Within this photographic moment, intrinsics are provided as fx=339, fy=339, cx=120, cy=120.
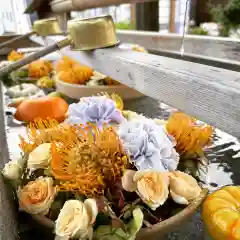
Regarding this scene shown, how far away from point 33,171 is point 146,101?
0.94 metres

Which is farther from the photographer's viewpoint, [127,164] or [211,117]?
[127,164]

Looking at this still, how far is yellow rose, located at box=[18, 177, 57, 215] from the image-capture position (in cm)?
70

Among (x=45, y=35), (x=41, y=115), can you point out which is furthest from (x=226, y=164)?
(x=45, y=35)

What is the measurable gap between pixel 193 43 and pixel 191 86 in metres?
1.30

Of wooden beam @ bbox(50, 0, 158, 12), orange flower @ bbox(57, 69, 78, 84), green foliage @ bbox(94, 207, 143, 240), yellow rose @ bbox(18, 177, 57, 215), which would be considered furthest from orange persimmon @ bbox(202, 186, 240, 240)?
orange flower @ bbox(57, 69, 78, 84)

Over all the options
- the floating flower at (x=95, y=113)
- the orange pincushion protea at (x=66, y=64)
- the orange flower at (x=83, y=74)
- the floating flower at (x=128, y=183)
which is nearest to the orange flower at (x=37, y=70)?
the orange pincushion protea at (x=66, y=64)

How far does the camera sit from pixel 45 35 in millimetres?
2537

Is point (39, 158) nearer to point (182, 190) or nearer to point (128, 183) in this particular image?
point (128, 183)

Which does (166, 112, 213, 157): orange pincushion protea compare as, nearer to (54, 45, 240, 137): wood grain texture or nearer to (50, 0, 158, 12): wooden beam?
(54, 45, 240, 137): wood grain texture

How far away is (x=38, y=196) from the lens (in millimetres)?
709

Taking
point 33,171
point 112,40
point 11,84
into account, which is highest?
point 112,40

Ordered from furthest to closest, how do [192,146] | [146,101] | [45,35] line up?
[45,35], [146,101], [192,146]

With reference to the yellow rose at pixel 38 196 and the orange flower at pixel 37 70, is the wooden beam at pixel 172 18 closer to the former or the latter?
the orange flower at pixel 37 70

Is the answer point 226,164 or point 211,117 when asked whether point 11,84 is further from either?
point 211,117
